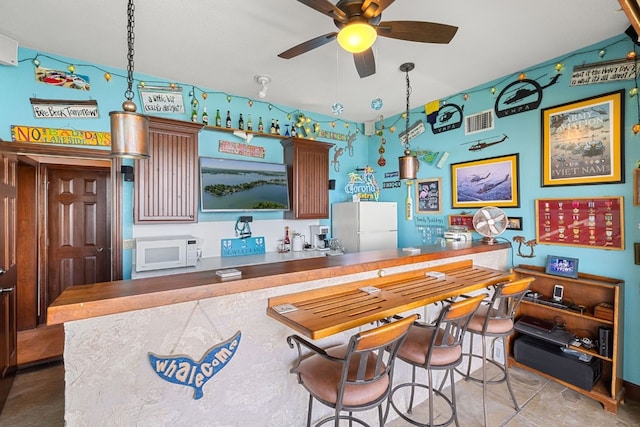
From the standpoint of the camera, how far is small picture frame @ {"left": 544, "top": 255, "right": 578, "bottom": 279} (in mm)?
2518

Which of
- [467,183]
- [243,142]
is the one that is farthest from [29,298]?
[467,183]

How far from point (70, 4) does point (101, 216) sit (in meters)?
2.77

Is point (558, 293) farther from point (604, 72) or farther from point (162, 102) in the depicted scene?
point (162, 102)

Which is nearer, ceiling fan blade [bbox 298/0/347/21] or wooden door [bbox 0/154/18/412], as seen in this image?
ceiling fan blade [bbox 298/0/347/21]

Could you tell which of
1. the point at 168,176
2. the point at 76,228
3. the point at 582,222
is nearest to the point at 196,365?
the point at 168,176

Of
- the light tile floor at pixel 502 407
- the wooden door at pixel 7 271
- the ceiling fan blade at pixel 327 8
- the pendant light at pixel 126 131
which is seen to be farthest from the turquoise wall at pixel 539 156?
the wooden door at pixel 7 271

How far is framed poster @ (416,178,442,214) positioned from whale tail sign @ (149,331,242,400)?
3.11m

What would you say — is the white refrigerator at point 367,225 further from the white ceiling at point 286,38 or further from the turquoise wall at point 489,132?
the white ceiling at point 286,38

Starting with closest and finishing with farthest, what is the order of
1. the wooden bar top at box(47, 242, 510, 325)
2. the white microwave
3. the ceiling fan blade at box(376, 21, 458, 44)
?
1. the wooden bar top at box(47, 242, 510, 325)
2. the ceiling fan blade at box(376, 21, 458, 44)
3. the white microwave

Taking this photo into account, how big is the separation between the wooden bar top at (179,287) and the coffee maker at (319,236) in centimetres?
206

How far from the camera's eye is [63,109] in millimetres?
2662

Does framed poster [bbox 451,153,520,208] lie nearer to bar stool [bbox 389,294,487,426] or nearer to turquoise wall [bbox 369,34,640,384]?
turquoise wall [bbox 369,34,640,384]

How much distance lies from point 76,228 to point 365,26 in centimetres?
432

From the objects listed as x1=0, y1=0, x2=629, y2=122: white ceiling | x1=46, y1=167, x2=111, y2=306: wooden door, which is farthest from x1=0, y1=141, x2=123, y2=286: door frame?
x1=46, y1=167, x2=111, y2=306: wooden door
